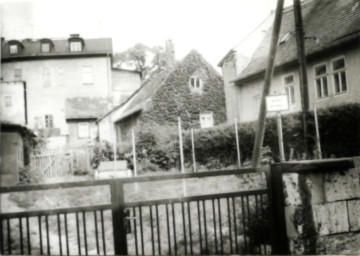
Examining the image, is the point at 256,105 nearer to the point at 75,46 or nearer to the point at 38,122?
the point at 75,46

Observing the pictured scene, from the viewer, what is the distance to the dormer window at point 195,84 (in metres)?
4.89

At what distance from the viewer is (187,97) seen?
4785 millimetres

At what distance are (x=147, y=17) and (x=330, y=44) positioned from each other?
130 inches

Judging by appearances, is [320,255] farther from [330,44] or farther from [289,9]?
[330,44]

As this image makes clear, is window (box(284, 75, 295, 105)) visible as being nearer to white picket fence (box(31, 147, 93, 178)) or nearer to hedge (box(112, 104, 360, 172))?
hedge (box(112, 104, 360, 172))

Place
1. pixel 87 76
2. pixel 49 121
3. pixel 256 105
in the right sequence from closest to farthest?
pixel 49 121 < pixel 87 76 < pixel 256 105

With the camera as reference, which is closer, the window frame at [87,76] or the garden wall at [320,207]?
the garden wall at [320,207]

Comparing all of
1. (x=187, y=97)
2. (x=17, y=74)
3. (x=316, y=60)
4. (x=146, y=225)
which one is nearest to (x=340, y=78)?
(x=316, y=60)

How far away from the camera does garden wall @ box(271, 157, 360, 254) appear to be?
8.68 feet

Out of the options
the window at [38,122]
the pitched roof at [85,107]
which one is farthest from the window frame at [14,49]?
the pitched roof at [85,107]

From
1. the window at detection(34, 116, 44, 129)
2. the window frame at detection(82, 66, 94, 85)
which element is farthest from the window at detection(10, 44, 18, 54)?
the window frame at detection(82, 66, 94, 85)

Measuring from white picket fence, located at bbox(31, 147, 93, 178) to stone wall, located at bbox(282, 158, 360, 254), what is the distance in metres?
2.26

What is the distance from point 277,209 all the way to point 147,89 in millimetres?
3172

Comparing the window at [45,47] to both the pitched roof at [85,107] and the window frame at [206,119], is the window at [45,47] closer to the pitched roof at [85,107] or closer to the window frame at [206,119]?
the pitched roof at [85,107]
